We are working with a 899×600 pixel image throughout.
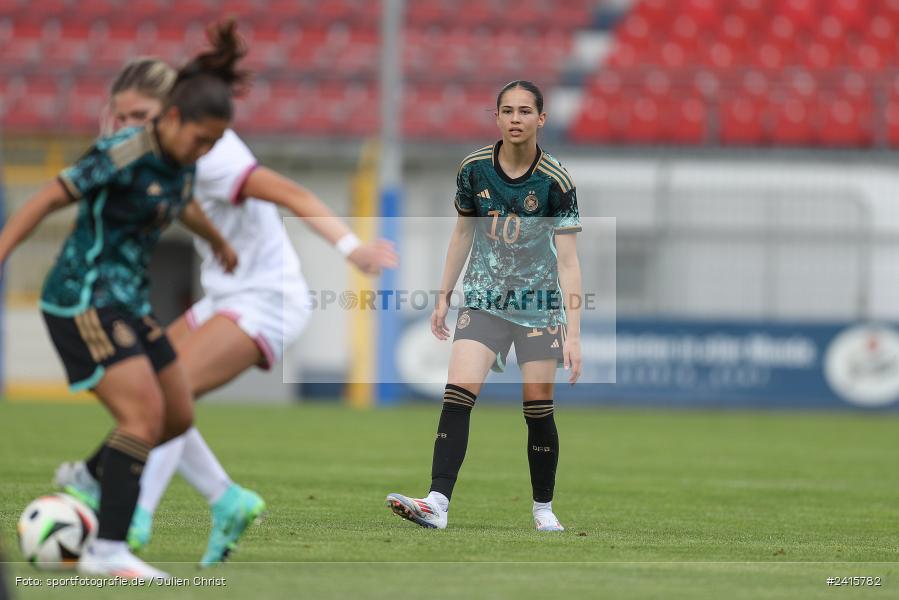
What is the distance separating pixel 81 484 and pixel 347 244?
57.8 inches

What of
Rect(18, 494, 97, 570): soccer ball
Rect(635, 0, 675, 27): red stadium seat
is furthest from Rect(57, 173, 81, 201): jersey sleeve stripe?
Rect(635, 0, 675, 27): red stadium seat

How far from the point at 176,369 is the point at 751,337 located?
48.7ft

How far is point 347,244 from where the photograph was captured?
5195 mm

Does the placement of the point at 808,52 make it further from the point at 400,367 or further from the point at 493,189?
the point at 493,189

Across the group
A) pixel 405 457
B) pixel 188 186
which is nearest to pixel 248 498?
pixel 188 186

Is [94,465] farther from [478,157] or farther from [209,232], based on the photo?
[478,157]

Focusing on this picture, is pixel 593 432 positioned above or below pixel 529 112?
below

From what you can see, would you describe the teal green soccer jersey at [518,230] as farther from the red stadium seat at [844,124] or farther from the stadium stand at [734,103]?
the red stadium seat at [844,124]

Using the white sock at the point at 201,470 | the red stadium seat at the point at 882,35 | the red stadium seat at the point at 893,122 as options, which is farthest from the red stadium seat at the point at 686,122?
the white sock at the point at 201,470

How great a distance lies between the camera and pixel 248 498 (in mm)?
5457

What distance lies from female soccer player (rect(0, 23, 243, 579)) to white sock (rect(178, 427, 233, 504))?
532mm

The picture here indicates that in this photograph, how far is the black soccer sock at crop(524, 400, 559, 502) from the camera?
7062 millimetres

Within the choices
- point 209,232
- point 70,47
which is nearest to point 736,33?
point 70,47

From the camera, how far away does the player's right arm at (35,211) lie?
15.7 feet
